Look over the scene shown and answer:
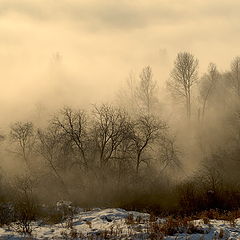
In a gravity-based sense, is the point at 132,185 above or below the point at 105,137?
below

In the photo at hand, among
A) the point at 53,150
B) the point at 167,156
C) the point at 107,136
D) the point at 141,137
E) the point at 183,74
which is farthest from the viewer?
the point at 183,74

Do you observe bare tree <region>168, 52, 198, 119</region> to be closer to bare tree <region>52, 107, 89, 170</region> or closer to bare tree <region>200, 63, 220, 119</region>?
bare tree <region>200, 63, 220, 119</region>

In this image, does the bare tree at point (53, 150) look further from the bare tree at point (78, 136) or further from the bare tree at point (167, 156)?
the bare tree at point (167, 156)

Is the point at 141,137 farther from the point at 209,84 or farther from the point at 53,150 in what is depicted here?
the point at 209,84

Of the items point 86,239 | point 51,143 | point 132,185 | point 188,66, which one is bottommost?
point 132,185

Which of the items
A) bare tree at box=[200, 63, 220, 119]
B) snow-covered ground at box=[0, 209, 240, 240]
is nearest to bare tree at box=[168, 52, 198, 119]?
bare tree at box=[200, 63, 220, 119]

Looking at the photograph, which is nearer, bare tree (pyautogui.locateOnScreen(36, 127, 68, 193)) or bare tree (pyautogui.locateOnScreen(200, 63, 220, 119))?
bare tree (pyautogui.locateOnScreen(36, 127, 68, 193))

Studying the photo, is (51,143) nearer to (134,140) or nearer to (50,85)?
(134,140)

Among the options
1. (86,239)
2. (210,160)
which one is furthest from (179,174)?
(86,239)

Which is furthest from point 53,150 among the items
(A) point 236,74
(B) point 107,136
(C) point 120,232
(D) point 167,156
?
(A) point 236,74

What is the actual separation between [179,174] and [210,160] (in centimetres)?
690

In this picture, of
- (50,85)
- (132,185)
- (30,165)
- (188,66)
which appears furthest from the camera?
(50,85)

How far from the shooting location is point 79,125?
1706 inches

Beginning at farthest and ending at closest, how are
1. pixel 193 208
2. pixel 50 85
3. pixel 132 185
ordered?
pixel 50 85, pixel 132 185, pixel 193 208
